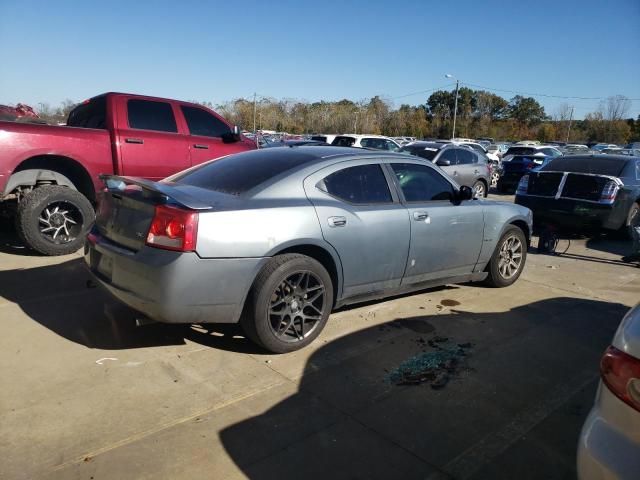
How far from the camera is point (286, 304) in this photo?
3756 millimetres

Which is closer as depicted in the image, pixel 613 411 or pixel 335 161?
pixel 613 411

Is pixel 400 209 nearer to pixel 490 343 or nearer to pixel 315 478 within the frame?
pixel 490 343

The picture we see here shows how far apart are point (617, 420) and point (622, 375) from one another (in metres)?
0.16

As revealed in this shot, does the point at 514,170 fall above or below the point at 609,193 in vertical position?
below

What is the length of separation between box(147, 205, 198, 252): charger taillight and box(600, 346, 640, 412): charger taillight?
236 cm

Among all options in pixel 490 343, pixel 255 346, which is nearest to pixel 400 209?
pixel 490 343

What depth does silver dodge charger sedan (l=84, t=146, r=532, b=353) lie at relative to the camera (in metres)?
3.34

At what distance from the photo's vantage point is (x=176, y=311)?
3.32 meters

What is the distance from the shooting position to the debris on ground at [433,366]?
11.6 ft

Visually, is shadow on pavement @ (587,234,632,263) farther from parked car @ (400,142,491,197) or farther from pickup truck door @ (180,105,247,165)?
pickup truck door @ (180,105,247,165)

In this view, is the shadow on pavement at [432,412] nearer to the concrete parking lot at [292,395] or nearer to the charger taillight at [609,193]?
the concrete parking lot at [292,395]

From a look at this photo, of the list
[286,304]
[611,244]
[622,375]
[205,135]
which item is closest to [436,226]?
[286,304]

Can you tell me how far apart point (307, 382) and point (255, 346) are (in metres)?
0.66

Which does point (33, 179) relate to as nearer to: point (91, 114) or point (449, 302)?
point (91, 114)
